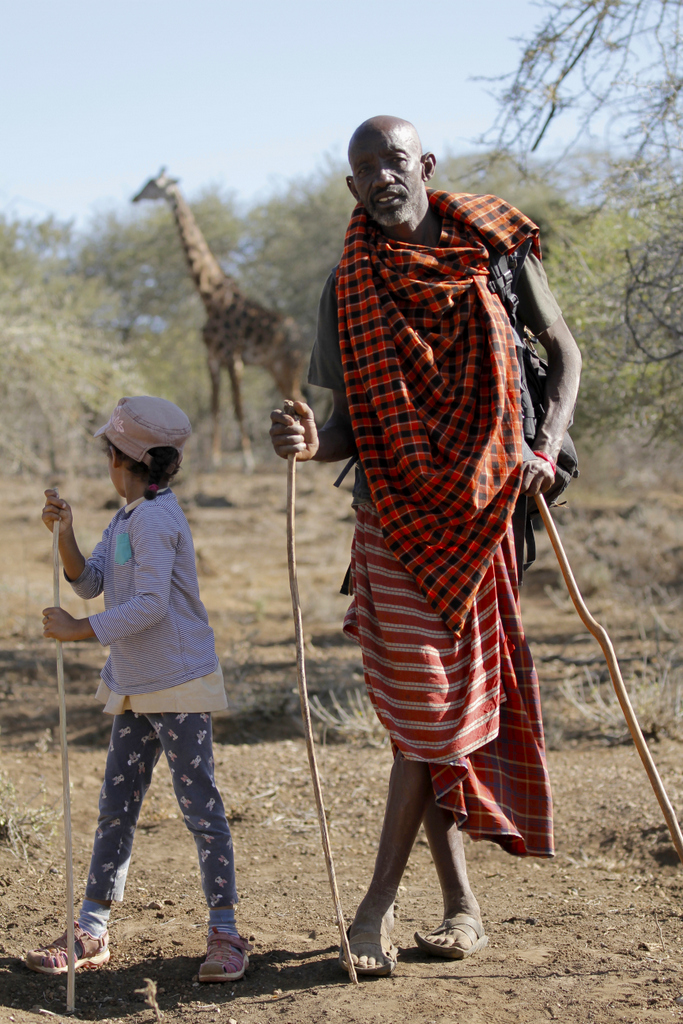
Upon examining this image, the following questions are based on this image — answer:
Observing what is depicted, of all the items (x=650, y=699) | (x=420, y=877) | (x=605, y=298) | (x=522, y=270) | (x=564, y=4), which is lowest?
(x=420, y=877)

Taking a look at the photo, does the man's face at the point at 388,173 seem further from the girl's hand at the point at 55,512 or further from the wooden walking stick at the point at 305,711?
the girl's hand at the point at 55,512

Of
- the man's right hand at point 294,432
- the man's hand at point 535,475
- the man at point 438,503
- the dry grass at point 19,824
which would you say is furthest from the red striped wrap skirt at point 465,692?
the dry grass at point 19,824

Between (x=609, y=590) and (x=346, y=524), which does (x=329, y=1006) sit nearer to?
(x=609, y=590)

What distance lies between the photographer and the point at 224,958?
2.40m

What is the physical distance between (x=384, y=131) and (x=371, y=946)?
2.05 metres

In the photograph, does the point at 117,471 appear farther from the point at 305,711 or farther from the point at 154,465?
the point at 305,711

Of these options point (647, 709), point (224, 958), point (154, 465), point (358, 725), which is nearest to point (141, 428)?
point (154, 465)

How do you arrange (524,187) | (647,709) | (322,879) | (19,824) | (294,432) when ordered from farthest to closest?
1. (524,187)
2. (647,709)
3. (19,824)
4. (322,879)
5. (294,432)

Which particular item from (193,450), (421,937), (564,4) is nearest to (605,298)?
(564,4)

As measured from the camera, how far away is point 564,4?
4.43m

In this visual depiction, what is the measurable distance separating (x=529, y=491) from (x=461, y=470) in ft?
0.64

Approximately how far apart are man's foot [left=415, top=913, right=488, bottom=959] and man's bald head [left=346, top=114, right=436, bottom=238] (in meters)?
1.82

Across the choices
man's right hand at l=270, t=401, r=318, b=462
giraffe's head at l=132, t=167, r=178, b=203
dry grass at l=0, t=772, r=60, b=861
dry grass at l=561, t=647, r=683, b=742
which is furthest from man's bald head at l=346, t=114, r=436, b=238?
giraffe's head at l=132, t=167, r=178, b=203

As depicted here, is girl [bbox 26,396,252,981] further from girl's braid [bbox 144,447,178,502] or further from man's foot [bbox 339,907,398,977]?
man's foot [bbox 339,907,398,977]
